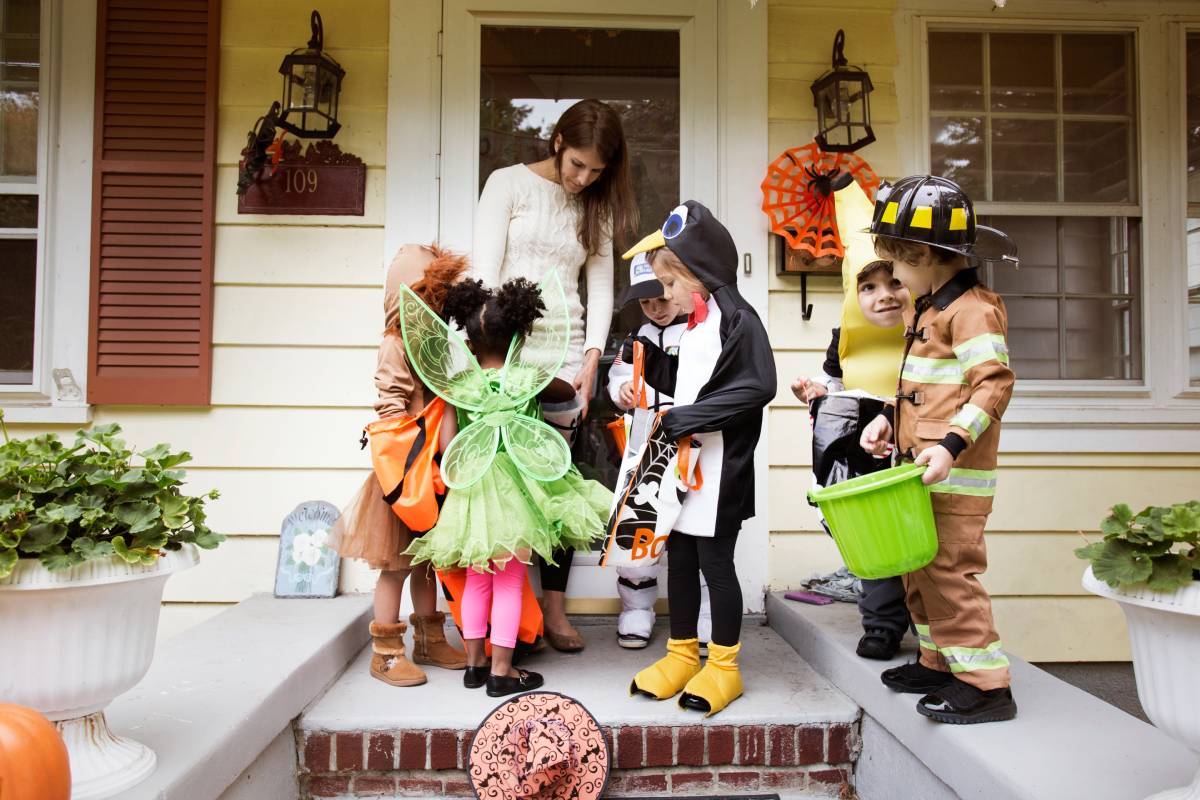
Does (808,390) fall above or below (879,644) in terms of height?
above

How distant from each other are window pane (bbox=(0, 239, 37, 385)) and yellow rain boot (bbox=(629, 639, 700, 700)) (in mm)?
2693

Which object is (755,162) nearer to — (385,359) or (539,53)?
(539,53)

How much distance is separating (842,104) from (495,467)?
204 centimetres

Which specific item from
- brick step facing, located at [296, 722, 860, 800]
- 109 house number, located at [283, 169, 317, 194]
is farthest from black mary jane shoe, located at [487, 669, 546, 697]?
109 house number, located at [283, 169, 317, 194]

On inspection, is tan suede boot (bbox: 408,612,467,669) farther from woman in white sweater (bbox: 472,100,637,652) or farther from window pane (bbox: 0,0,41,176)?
window pane (bbox: 0,0,41,176)

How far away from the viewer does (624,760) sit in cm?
211

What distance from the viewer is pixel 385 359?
234 centimetres

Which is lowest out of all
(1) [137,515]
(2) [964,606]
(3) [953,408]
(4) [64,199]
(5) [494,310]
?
(2) [964,606]

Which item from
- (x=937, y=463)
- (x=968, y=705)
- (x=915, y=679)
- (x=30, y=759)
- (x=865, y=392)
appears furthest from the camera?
(x=865, y=392)

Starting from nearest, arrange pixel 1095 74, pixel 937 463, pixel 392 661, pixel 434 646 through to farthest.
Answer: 1. pixel 937 463
2. pixel 392 661
3. pixel 434 646
4. pixel 1095 74

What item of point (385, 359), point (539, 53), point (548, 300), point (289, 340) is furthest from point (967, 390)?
point (289, 340)

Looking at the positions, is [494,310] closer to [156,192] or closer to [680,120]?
[680,120]

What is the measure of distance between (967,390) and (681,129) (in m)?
1.85

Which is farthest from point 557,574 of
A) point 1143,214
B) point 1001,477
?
point 1143,214
